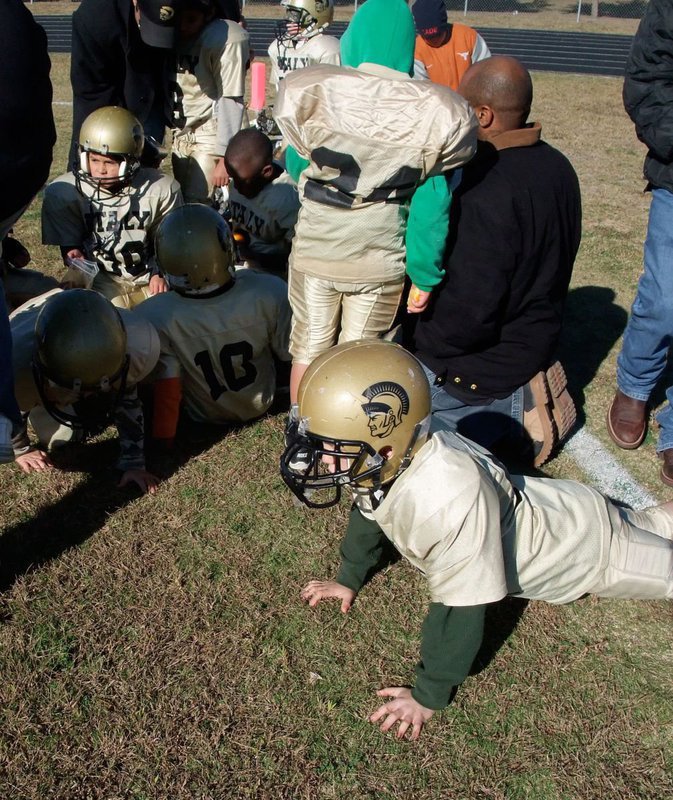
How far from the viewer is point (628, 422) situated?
14.5 feet

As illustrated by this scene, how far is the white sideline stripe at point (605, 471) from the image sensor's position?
405cm

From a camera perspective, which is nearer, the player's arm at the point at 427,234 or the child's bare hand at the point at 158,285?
the player's arm at the point at 427,234

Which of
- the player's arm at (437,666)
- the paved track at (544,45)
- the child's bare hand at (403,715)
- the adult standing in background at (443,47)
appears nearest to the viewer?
the player's arm at (437,666)

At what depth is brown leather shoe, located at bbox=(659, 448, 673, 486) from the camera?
13.5 ft

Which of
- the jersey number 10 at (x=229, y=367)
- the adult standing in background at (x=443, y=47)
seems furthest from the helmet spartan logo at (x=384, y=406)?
the adult standing in background at (x=443, y=47)

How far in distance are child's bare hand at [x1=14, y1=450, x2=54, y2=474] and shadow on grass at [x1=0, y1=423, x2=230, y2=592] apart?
71 millimetres

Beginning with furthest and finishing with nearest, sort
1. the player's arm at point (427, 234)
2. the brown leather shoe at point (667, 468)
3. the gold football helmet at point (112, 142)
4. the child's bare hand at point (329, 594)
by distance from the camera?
the gold football helmet at point (112, 142) → the brown leather shoe at point (667, 468) → the player's arm at point (427, 234) → the child's bare hand at point (329, 594)

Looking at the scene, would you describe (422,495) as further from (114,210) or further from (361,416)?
(114,210)

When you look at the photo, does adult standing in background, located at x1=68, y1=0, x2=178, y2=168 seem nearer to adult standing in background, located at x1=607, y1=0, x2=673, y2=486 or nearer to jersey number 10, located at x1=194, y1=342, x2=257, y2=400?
jersey number 10, located at x1=194, y1=342, x2=257, y2=400

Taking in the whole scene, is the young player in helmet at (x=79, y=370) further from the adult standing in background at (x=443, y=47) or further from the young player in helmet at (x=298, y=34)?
the adult standing in background at (x=443, y=47)

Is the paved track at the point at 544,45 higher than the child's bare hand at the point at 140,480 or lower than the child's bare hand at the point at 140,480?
lower

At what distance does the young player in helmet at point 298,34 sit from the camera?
6.87m

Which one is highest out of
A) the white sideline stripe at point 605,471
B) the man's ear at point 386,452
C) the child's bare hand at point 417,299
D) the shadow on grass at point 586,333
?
the man's ear at point 386,452

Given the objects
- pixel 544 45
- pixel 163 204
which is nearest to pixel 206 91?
pixel 163 204
